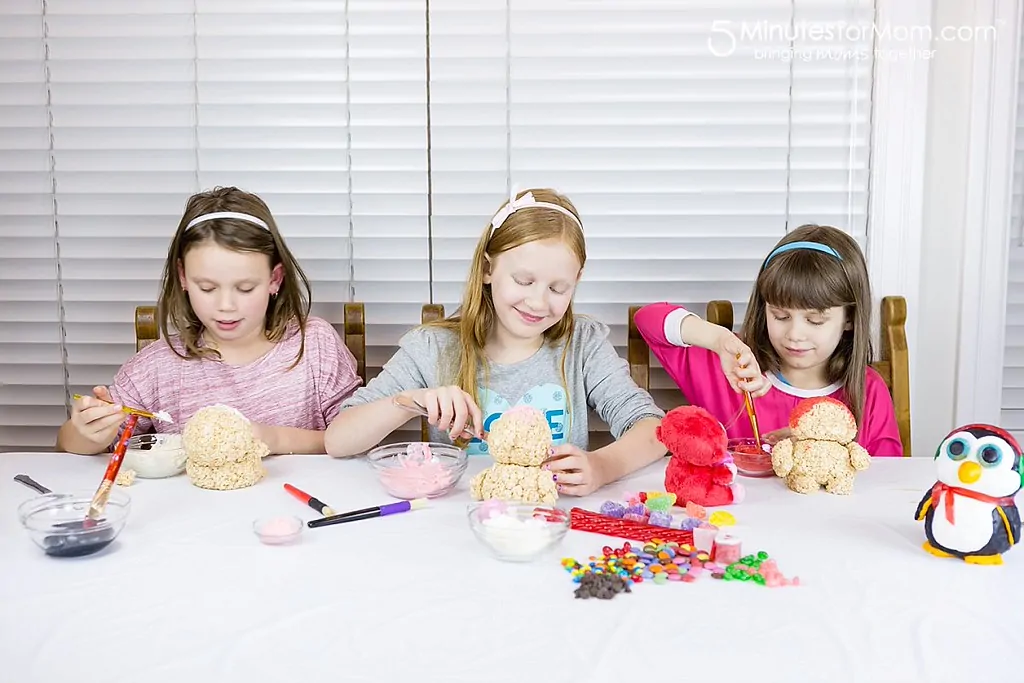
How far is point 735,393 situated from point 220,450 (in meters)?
1.13

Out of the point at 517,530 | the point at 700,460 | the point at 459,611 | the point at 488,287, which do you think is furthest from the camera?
the point at 488,287

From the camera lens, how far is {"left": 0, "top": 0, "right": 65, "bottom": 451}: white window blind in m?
2.16

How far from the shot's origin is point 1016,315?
2.24m

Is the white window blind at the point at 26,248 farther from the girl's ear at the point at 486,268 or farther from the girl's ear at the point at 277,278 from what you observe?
the girl's ear at the point at 486,268

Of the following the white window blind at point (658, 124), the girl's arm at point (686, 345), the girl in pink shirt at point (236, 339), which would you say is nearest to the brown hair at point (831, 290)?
the girl's arm at point (686, 345)

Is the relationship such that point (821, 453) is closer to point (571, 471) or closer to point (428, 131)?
point (571, 471)

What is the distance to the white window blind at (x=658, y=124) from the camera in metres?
2.12

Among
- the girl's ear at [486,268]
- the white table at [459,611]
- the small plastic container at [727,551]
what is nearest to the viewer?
the white table at [459,611]

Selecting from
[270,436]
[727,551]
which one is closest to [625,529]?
[727,551]

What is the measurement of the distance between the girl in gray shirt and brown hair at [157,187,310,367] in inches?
12.4

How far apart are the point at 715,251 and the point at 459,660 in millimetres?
1495

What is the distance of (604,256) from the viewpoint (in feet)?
7.25

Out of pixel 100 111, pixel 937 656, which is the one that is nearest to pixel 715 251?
pixel 937 656

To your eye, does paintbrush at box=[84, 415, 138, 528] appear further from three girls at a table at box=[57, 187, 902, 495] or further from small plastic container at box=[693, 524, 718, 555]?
small plastic container at box=[693, 524, 718, 555]
